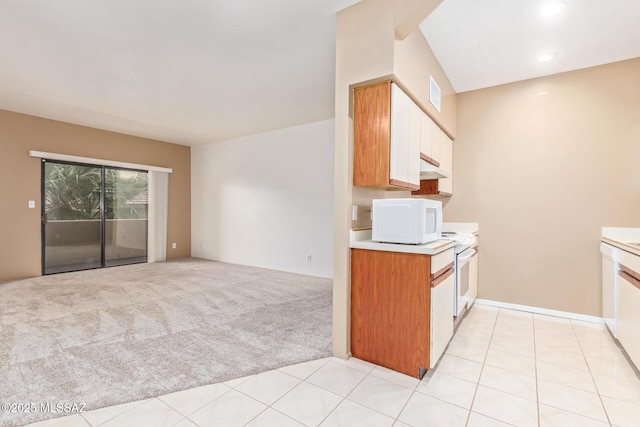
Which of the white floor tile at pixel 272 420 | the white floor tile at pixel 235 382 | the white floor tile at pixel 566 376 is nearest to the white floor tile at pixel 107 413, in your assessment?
the white floor tile at pixel 235 382

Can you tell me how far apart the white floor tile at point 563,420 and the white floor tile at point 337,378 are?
103 centimetres

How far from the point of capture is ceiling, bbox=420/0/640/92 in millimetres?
2277

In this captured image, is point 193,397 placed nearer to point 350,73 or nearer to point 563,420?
point 563,420

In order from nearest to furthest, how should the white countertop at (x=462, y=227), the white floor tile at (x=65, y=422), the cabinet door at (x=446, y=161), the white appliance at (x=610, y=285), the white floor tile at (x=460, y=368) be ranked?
the white floor tile at (x=65, y=422), the white floor tile at (x=460, y=368), the white appliance at (x=610, y=285), the cabinet door at (x=446, y=161), the white countertop at (x=462, y=227)

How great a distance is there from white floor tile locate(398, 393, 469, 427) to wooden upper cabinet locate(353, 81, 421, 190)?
143 centimetres

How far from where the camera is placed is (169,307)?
3.46 m

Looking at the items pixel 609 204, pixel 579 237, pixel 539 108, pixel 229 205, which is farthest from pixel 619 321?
pixel 229 205

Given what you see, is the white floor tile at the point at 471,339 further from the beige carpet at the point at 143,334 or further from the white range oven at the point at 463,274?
the beige carpet at the point at 143,334

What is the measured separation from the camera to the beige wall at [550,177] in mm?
3029

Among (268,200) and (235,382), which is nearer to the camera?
(235,382)

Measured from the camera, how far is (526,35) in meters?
2.61

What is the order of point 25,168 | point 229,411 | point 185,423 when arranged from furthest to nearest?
point 25,168 < point 229,411 < point 185,423

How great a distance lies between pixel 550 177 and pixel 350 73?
2647mm

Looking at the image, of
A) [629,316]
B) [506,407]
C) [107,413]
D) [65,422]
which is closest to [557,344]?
[629,316]
